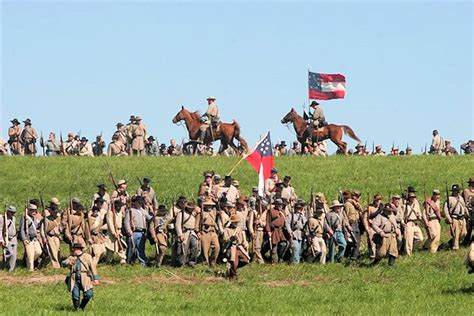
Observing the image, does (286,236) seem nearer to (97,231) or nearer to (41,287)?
(97,231)

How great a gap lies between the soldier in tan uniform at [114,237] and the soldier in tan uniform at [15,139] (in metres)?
18.2

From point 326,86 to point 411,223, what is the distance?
16.2m

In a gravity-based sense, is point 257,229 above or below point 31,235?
above

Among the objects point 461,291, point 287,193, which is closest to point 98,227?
point 287,193

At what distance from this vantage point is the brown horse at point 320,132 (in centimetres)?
5419

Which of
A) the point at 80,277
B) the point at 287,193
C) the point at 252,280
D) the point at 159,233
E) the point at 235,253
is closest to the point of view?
the point at 80,277

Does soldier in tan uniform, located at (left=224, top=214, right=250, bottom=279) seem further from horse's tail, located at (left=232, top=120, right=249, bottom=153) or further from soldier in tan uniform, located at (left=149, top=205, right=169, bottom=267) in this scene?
horse's tail, located at (left=232, top=120, right=249, bottom=153)

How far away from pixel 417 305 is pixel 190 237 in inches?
335

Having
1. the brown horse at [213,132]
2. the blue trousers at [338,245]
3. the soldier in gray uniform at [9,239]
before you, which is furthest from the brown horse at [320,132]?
the soldier in gray uniform at [9,239]

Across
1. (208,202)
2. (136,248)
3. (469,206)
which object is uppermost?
(208,202)

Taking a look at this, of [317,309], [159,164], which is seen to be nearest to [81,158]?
[159,164]

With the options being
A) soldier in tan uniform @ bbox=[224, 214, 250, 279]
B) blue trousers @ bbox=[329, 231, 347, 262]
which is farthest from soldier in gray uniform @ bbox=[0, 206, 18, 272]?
blue trousers @ bbox=[329, 231, 347, 262]

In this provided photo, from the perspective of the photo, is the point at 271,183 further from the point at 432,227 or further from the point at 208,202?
the point at 432,227

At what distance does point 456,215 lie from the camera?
126ft
